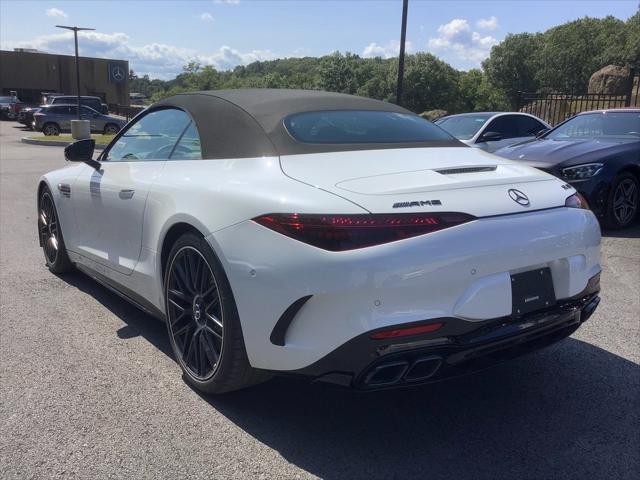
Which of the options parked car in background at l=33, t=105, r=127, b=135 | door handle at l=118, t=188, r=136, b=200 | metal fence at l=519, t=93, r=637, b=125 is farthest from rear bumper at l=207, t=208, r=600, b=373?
parked car in background at l=33, t=105, r=127, b=135

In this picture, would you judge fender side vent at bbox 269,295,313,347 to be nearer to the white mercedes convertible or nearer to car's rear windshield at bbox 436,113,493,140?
the white mercedes convertible

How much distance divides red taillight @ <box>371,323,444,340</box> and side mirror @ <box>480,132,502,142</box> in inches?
298

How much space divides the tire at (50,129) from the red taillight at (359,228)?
29117 millimetres

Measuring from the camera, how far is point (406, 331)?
228 centimetres

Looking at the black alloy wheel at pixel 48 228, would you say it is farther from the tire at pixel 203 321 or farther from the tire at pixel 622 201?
the tire at pixel 622 201

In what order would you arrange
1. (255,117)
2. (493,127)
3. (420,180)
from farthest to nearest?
(493,127) < (255,117) < (420,180)

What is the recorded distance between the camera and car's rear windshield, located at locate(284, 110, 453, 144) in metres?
3.09

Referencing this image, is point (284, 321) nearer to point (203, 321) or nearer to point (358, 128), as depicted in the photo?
point (203, 321)

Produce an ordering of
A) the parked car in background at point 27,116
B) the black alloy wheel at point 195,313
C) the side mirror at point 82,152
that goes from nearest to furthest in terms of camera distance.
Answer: the black alloy wheel at point 195,313
the side mirror at point 82,152
the parked car in background at point 27,116

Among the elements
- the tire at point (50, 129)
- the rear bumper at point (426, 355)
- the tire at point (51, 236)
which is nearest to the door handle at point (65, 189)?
the tire at point (51, 236)

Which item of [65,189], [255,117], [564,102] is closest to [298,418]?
[255,117]

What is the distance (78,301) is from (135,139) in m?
1.39

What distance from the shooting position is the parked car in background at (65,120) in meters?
27.9

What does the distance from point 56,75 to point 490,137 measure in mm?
56112
